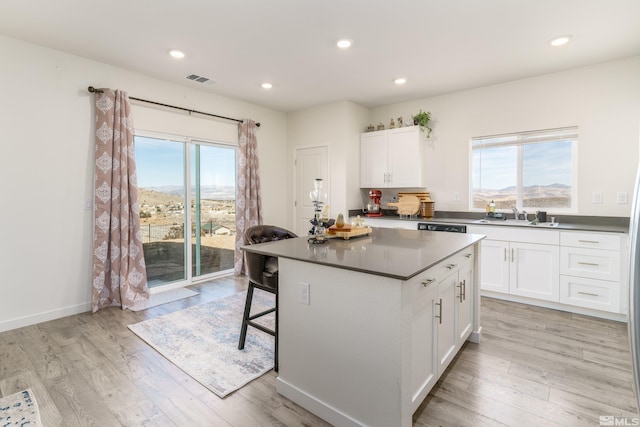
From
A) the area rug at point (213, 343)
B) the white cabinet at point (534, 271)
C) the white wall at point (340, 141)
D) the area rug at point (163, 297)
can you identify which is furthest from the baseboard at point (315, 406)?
the white wall at point (340, 141)

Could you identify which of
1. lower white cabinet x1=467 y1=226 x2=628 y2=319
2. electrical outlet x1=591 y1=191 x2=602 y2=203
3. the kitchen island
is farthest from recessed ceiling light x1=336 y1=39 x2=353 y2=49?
electrical outlet x1=591 y1=191 x2=602 y2=203

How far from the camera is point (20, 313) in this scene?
10.2ft

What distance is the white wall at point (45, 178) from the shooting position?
3.01m

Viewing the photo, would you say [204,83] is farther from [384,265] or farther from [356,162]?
[384,265]

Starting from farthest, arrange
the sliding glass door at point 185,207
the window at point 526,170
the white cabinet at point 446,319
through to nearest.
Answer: the sliding glass door at point 185,207 < the window at point 526,170 < the white cabinet at point 446,319

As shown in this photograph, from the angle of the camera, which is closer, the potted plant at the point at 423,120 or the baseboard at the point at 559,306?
the baseboard at the point at 559,306

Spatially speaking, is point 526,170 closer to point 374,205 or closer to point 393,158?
point 393,158

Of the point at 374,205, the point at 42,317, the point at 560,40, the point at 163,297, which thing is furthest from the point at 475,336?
the point at 42,317

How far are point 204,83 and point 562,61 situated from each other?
14.0 feet

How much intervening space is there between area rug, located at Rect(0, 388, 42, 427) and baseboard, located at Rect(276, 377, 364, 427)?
4.44ft

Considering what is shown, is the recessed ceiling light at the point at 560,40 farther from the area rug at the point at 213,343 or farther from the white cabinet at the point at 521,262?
the area rug at the point at 213,343

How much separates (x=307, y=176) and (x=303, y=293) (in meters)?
3.83

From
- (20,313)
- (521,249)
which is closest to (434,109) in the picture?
(521,249)

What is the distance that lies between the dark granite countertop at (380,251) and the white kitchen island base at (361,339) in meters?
0.06
